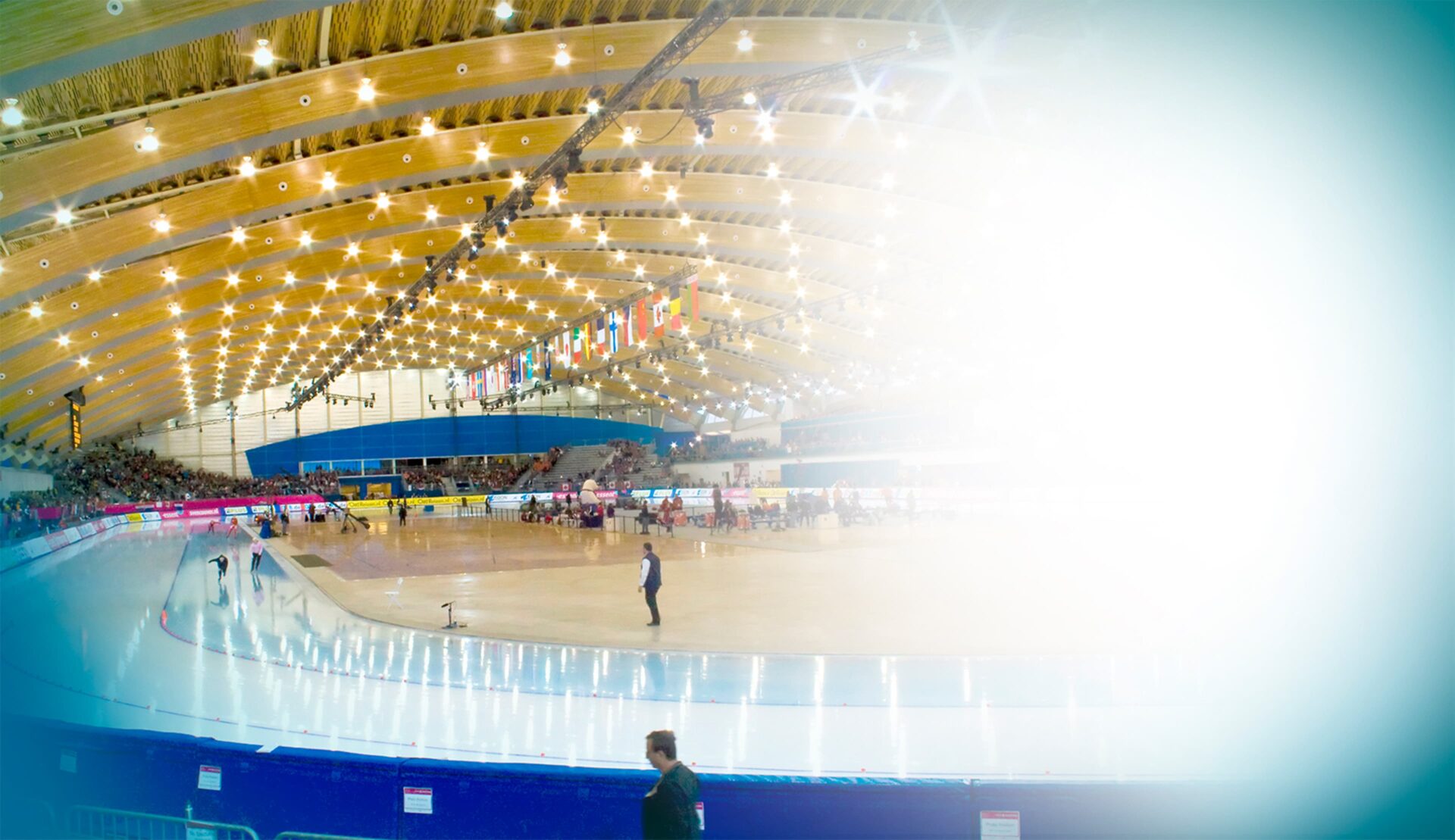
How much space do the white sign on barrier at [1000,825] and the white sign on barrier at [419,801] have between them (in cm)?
259

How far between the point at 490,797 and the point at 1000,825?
→ 235 centimetres

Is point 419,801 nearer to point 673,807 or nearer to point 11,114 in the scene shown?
point 673,807

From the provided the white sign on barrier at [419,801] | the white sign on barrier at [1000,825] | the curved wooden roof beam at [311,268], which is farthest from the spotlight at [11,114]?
the white sign on barrier at [1000,825]

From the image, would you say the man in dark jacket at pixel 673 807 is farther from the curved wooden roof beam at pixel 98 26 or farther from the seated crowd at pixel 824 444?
the seated crowd at pixel 824 444

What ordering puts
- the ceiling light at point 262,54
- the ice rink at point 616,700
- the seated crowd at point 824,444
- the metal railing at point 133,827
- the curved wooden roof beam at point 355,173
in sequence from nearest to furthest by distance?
the metal railing at point 133,827 < the ice rink at point 616,700 < the ceiling light at point 262,54 < the curved wooden roof beam at point 355,173 < the seated crowd at point 824,444

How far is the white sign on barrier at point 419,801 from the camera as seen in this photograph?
166 inches

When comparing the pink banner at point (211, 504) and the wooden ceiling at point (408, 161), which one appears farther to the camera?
the pink banner at point (211, 504)

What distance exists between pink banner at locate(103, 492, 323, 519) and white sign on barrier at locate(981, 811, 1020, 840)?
46569 millimetres

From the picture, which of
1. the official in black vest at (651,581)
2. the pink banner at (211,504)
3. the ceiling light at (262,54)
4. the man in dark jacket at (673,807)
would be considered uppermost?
the ceiling light at (262,54)

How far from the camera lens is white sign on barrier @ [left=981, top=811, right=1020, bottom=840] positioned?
12.4 ft

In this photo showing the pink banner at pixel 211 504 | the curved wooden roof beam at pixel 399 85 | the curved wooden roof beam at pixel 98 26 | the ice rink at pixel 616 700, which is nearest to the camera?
the ice rink at pixel 616 700

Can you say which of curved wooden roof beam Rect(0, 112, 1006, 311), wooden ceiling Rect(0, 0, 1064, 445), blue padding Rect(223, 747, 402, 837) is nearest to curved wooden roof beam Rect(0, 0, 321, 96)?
wooden ceiling Rect(0, 0, 1064, 445)

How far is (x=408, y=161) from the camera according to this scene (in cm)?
1984

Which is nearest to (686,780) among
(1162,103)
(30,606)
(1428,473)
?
(1428,473)
